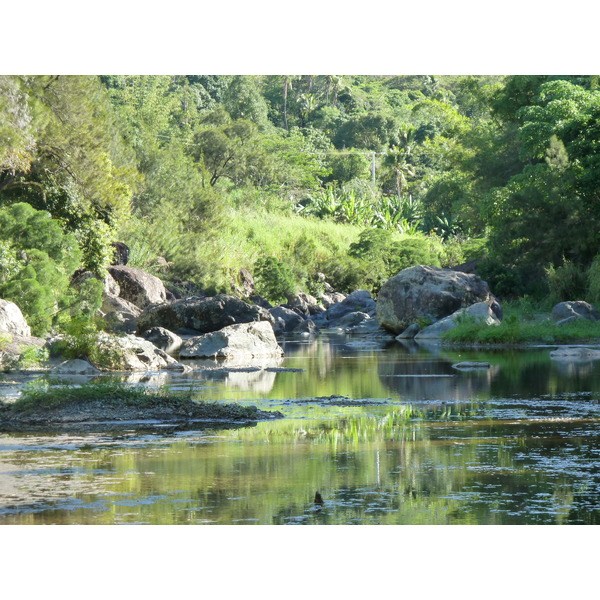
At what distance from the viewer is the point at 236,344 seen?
20391mm

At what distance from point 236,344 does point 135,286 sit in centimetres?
871

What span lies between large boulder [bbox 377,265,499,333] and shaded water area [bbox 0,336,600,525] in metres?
14.4

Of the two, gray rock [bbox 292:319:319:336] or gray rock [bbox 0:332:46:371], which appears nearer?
gray rock [bbox 0:332:46:371]

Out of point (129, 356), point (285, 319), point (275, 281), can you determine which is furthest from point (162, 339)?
point (275, 281)

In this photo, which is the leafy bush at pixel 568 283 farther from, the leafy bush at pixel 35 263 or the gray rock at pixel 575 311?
the leafy bush at pixel 35 263

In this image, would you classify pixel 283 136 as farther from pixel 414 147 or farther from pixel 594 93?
pixel 594 93

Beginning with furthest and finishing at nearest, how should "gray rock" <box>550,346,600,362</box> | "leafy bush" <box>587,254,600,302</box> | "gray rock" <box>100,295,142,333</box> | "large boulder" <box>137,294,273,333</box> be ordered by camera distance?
"leafy bush" <box>587,254,600,302</box> → "large boulder" <box>137,294,273,333</box> → "gray rock" <box>100,295,142,333</box> → "gray rock" <box>550,346,600,362</box>

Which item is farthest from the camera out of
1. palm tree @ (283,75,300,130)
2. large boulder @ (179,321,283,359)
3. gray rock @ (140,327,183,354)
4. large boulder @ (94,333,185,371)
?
palm tree @ (283,75,300,130)

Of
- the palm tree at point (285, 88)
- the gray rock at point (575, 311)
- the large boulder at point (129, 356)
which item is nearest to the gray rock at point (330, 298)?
the gray rock at point (575, 311)

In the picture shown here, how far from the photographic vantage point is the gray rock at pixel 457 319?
80.2ft

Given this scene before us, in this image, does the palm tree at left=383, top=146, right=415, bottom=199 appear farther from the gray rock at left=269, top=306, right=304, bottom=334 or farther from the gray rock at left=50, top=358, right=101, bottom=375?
the gray rock at left=50, top=358, right=101, bottom=375

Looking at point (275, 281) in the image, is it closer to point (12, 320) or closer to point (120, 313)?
point (120, 313)

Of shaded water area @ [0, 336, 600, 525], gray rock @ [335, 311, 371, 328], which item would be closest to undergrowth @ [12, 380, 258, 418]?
shaded water area @ [0, 336, 600, 525]

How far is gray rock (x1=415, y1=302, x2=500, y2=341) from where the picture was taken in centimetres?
2444
